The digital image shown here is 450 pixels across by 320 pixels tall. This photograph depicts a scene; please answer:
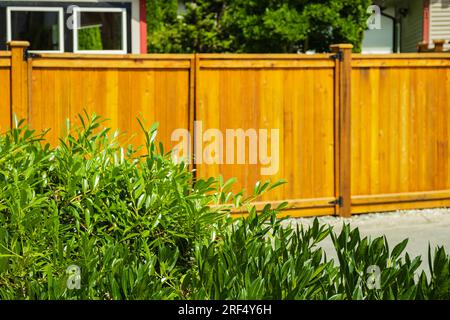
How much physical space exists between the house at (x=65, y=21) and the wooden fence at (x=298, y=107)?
28.5 ft

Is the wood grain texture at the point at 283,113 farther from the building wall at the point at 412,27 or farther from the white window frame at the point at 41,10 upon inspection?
the building wall at the point at 412,27

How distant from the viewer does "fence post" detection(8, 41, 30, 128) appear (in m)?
9.87

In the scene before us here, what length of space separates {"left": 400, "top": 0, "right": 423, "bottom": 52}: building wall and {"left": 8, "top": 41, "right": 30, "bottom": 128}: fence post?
21892 millimetres

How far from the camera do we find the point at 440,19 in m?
Result: 29.1

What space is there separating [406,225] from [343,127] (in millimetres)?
1411

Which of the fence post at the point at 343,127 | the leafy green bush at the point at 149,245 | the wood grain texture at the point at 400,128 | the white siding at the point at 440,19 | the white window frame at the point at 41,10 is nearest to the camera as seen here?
the leafy green bush at the point at 149,245

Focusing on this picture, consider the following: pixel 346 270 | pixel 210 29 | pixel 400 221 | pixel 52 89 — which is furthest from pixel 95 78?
pixel 210 29

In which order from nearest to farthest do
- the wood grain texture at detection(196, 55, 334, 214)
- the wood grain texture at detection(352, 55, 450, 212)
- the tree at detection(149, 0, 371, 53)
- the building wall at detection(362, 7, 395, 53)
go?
1. the wood grain texture at detection(196, 55, 334, 214)
2. the wood grain texture at detection(352, 55, 450, 212)
3. the tree at detection(149, 0, 371, 53)
4. the building wall at detection(362, 7, 395, 53)

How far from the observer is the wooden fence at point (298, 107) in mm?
10062

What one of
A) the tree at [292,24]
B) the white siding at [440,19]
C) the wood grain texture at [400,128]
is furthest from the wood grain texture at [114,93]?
the white siding at [440,19]

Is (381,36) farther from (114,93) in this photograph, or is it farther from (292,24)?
(114,93)

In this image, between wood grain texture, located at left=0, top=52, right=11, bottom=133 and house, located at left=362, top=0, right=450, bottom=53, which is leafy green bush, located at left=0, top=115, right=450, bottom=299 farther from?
house, located at left=362, top=0, right=450, bottom=53

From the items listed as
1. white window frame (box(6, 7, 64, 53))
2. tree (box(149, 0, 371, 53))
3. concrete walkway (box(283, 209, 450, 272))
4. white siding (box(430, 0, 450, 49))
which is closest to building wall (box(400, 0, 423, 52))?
white siding (box(430, 0, 450, 49))

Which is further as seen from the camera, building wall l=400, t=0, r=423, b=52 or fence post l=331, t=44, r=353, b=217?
building wall l=400, t=0, r=423, b=52
